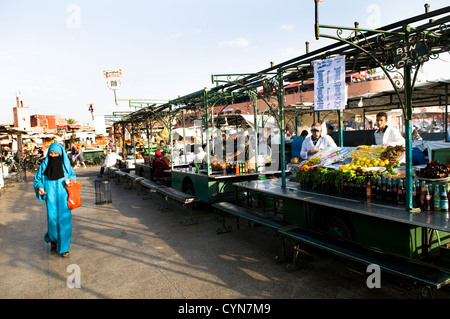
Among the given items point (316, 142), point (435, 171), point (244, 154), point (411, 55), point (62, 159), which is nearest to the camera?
point (411, 55)

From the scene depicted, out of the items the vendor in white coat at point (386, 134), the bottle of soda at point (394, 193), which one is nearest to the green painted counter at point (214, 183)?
the vendor in white coat at point (386, 134)

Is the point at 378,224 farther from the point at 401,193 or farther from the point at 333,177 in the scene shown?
the point at 333,177

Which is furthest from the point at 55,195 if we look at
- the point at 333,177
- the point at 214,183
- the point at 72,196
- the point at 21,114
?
the point at 21,114

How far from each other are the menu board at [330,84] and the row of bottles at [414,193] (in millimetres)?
1259

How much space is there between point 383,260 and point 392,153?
204cm

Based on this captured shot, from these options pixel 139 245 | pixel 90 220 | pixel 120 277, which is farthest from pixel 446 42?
pixel 90 220

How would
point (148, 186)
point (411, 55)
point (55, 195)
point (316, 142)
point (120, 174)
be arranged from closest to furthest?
point (411, 55) → point (55, 195) → point (316, 142) → point (148, 186) → point (120, 174)

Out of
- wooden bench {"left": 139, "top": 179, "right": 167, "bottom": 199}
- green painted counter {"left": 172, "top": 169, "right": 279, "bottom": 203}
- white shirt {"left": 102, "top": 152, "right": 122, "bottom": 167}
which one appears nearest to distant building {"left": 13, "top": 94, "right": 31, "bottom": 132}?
white shirt {"left": 102, "top": 152, "right": 122, "bottom": 167}

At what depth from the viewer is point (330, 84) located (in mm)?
4777

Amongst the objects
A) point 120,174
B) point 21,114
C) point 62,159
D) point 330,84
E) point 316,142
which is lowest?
point 120,174

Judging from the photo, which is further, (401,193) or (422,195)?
(401,193)

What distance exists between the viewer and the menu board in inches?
181

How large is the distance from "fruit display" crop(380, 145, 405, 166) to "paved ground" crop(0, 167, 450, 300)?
186 cm

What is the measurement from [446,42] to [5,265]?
25.7ft
